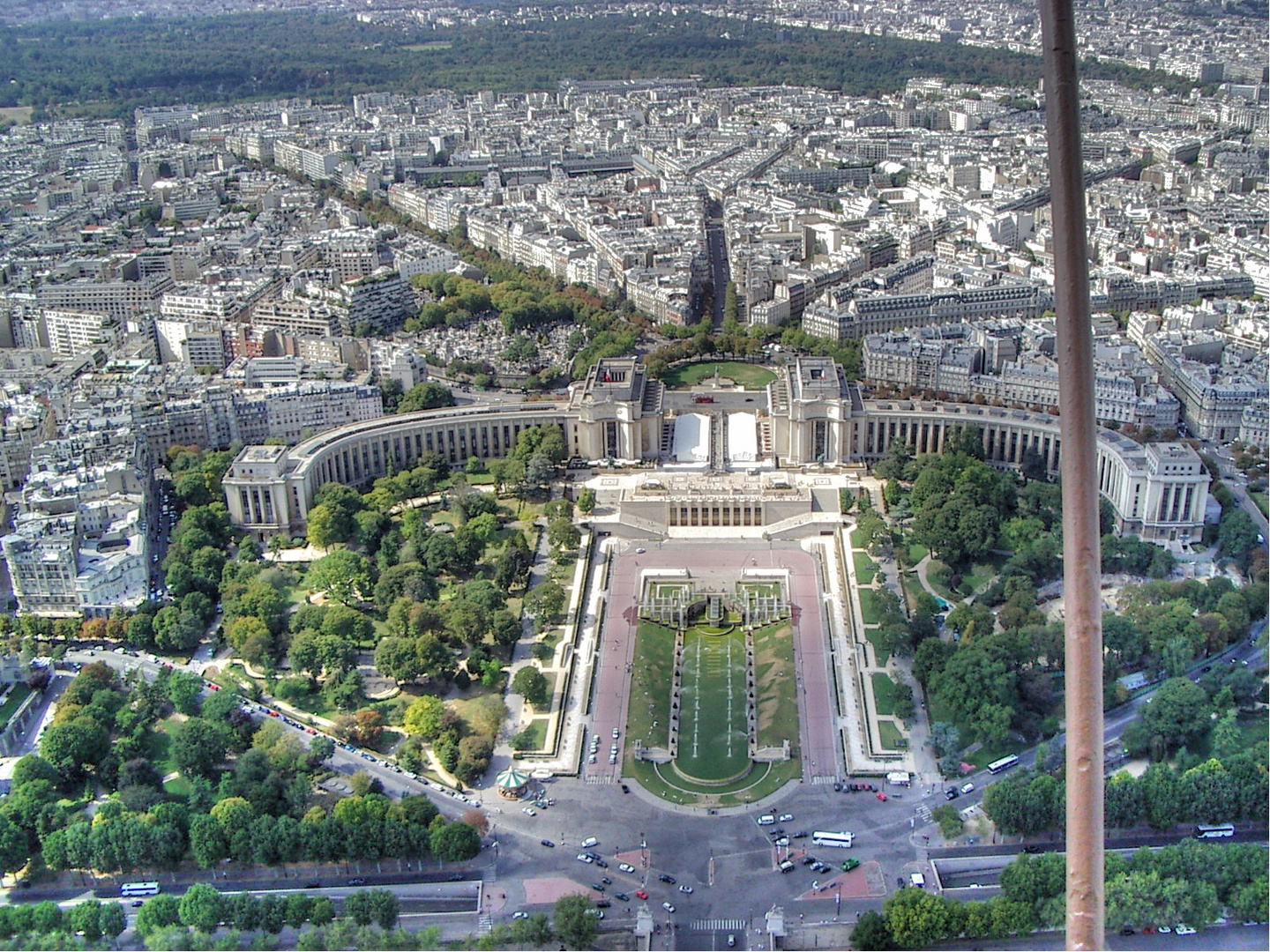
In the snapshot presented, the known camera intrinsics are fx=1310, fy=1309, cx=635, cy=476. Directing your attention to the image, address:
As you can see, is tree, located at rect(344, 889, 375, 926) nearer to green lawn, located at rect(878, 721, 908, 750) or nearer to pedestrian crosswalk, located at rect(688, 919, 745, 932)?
pedestrian crosswalk, located at rect(688, 919, 745, 932)

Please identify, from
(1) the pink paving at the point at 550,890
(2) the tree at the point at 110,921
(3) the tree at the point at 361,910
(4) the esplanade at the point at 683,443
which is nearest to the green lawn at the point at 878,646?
(4) the esplanade at the point at 683,443

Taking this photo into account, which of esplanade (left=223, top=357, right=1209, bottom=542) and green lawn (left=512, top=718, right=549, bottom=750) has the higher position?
esplanade (left=223, top=357, right=1209, bottom=542)

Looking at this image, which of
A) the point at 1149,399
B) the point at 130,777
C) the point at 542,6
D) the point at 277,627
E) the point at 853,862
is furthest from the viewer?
the point at 542,6

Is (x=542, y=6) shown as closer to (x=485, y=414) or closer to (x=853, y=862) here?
(x=485, y=414)

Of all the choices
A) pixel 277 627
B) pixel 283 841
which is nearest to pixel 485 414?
pixel 277 627

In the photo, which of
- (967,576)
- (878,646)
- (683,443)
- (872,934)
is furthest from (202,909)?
(683,443)

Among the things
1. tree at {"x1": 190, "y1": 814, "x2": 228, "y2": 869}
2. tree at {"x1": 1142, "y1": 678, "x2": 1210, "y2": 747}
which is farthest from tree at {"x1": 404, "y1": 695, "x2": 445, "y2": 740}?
tree at {"x1": 1142, "y1": 678, "x2": 1210, "y2": 747}

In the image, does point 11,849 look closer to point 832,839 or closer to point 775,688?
point 832,839
